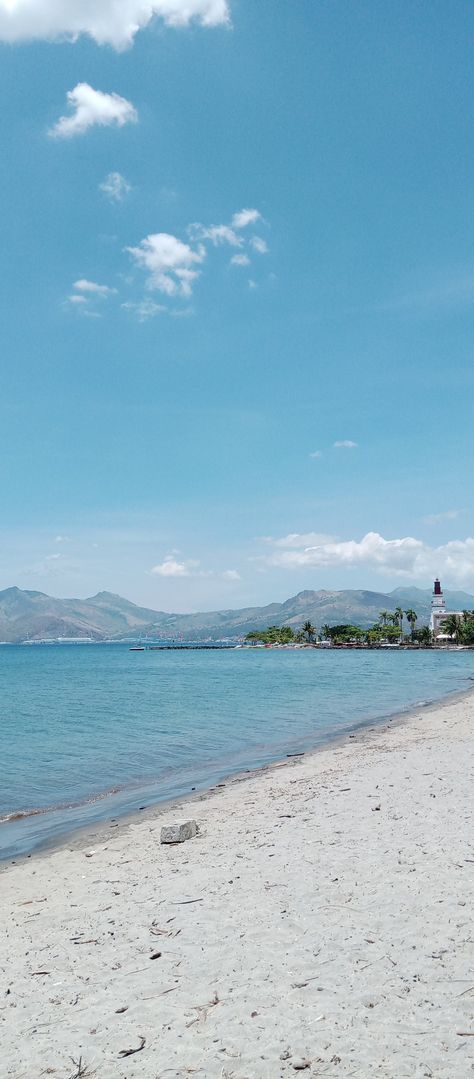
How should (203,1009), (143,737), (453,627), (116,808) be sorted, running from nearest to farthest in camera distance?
(203,1009) < (116,808) < (143,737) < (453,627)

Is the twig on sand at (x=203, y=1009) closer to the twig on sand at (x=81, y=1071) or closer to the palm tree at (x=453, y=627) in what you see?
the twig on sand at (x=81, y=1071)

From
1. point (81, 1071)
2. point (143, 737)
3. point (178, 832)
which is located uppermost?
point (81, 1071)

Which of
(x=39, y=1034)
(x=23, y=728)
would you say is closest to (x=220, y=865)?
(x=39, y=1034)

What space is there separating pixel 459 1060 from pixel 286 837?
6.43m

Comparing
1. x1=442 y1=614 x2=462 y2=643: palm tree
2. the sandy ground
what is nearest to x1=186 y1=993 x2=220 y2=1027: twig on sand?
the sandy ground

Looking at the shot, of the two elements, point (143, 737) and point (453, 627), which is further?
point (453, 627)

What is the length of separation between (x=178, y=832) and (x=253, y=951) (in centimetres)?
→ 559

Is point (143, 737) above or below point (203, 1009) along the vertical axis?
below

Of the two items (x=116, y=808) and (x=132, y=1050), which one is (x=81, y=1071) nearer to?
(x=132, y=1050)

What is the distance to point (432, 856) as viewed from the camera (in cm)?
909

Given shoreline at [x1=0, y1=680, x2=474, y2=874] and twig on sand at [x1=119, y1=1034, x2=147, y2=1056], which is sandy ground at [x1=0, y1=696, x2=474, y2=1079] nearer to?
twig on sand at [x1=119, y1=1034, x2=147, y2=1056]

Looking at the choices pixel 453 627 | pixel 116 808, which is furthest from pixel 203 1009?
pixel 453 627

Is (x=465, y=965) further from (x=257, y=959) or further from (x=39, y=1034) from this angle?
(x=39, y=1034)

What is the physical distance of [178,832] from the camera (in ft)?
39.4
